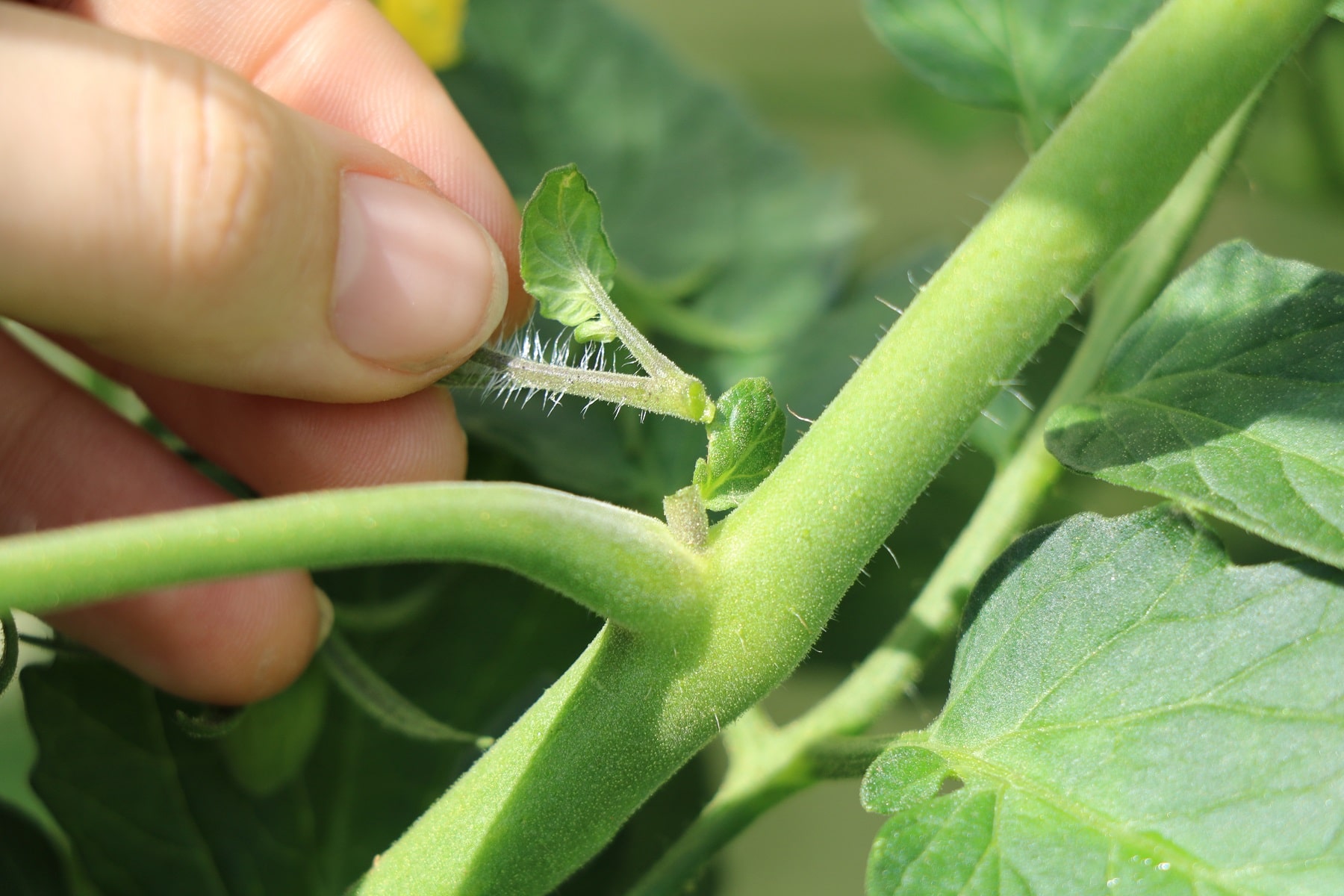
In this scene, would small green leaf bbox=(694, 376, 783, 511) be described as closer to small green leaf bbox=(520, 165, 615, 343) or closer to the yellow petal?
small green leaf bbox=(520, 165, 615, 343)

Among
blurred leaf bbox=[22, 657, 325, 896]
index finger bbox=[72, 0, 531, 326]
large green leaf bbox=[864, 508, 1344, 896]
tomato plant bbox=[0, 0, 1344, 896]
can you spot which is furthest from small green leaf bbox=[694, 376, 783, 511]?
blurred leaf bbox=[22, 657, 325, 896]

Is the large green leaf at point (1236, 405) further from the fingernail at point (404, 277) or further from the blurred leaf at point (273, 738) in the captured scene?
the blurred leaf at point (273, 738)

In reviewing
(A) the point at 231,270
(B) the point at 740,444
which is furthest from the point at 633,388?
(A) the point at 231,270

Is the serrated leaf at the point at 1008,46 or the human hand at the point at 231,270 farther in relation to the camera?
the serrated leaf at the point at 1008,46

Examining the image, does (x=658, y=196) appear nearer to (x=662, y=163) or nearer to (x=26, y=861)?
(x=662, y=163)

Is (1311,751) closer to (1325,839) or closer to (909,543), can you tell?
(1325,839)

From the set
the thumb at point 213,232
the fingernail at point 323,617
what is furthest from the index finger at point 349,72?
Answer: the fingernail at point 323,617
